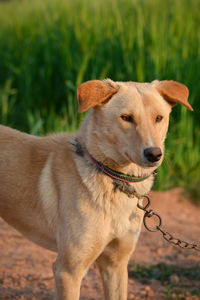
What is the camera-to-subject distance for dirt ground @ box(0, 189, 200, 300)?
368cm

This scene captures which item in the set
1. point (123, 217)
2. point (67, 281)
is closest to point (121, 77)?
point (123, 217)

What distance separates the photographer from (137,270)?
13.5 ft

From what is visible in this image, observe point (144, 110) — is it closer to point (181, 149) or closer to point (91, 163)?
point (91, 163)

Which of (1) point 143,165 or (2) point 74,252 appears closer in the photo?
(1) point 143,165

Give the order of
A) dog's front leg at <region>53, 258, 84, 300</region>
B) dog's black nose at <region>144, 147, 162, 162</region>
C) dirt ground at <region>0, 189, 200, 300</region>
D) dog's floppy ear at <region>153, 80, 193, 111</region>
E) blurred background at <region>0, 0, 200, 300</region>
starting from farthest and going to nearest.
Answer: blurred background at <region>0, 0, 200, 300</region>
dirt ground at <region>0, 189, 200, 300</region>
dog's floppy ear at <region>153, 80, 193, 111</region>
dog's front leg at <region>53, 258, 84, 300</region>
dog's black nose at <region>144, 147, 162, 162</region>

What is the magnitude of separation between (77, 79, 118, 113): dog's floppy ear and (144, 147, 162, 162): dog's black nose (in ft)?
1.39

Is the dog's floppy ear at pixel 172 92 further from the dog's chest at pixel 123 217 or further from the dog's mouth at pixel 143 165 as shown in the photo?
the dog's chest at pixel 123 217

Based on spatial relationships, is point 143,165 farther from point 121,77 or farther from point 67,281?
point 121,77

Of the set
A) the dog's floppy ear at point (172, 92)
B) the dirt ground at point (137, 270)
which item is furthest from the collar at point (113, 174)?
the dirt ground at point (137, 270)

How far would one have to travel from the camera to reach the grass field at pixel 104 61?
243 inches

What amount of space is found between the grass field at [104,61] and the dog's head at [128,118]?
2.98 metres

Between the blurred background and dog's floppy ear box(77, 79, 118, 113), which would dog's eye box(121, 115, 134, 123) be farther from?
the blurred background

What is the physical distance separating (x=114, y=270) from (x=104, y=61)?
4.18 meters

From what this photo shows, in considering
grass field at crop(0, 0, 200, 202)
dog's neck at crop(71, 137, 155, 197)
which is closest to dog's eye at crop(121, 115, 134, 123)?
dog's neck at crop(71, 137, 155, 197)
